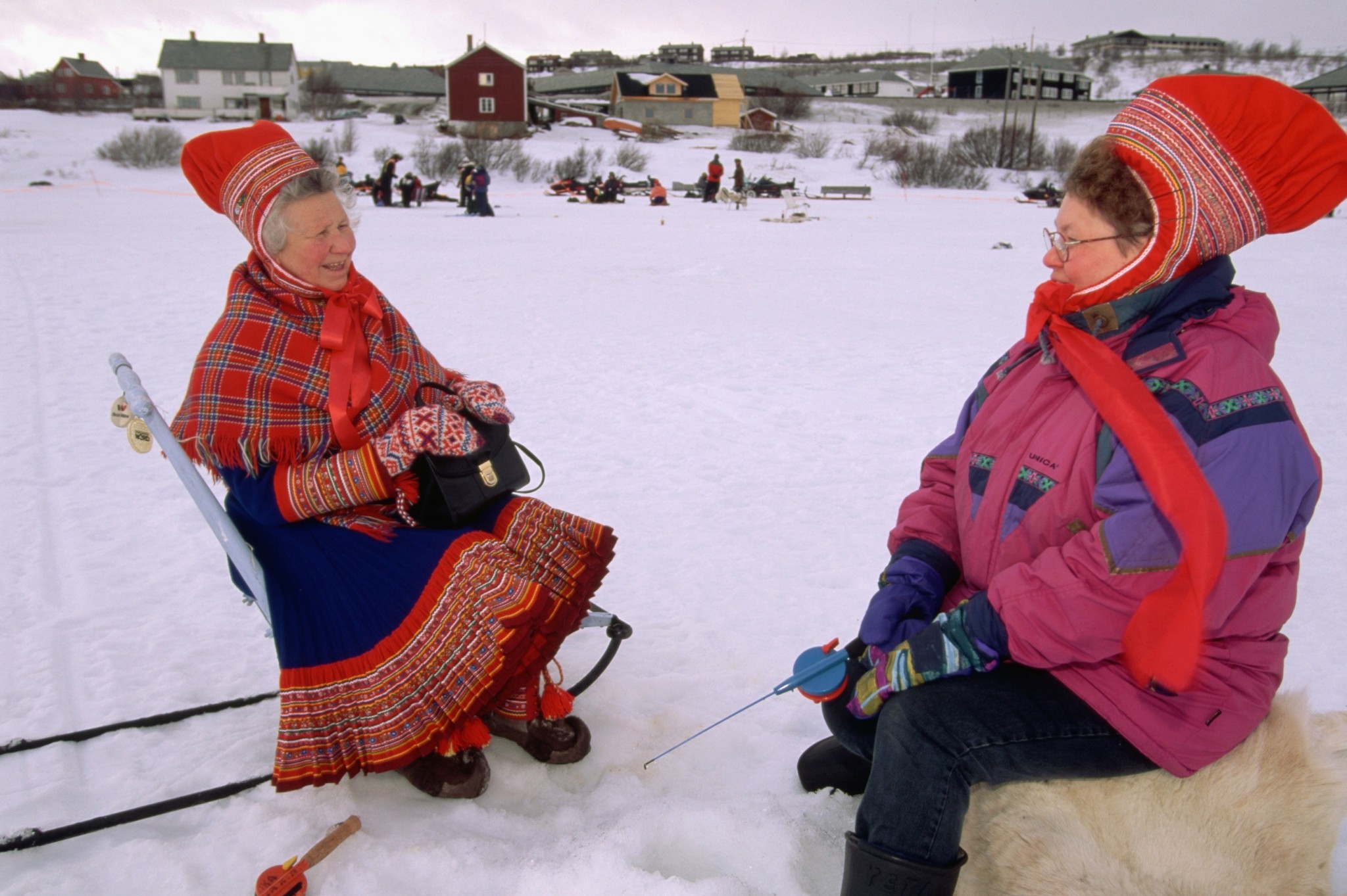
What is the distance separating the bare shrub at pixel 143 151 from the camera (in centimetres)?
2934

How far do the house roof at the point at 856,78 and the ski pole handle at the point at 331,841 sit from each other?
263ft

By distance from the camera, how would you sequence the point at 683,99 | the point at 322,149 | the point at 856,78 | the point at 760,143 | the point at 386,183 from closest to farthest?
1. the point at 386,183
2. the point at 322,149
3. the point at 760,143
4. the point at 683,99
5. the point at 856,78

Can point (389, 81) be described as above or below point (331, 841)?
above

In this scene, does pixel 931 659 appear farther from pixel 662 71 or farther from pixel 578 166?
pixel 662 71

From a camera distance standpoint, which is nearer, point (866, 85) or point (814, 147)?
point (814, 147)

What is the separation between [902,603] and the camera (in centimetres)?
201

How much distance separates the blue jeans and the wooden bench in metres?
25.4

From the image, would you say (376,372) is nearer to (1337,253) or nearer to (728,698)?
(728,698)

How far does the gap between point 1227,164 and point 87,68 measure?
87702 mm

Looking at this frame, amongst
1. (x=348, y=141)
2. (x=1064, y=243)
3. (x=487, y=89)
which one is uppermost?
(x=487, y=89)

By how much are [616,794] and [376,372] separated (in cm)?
129

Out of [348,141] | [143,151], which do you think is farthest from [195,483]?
[348,141]

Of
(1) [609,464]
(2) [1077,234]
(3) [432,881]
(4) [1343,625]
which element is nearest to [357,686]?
(3) [432,881]

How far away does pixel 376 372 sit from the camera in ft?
8.02
